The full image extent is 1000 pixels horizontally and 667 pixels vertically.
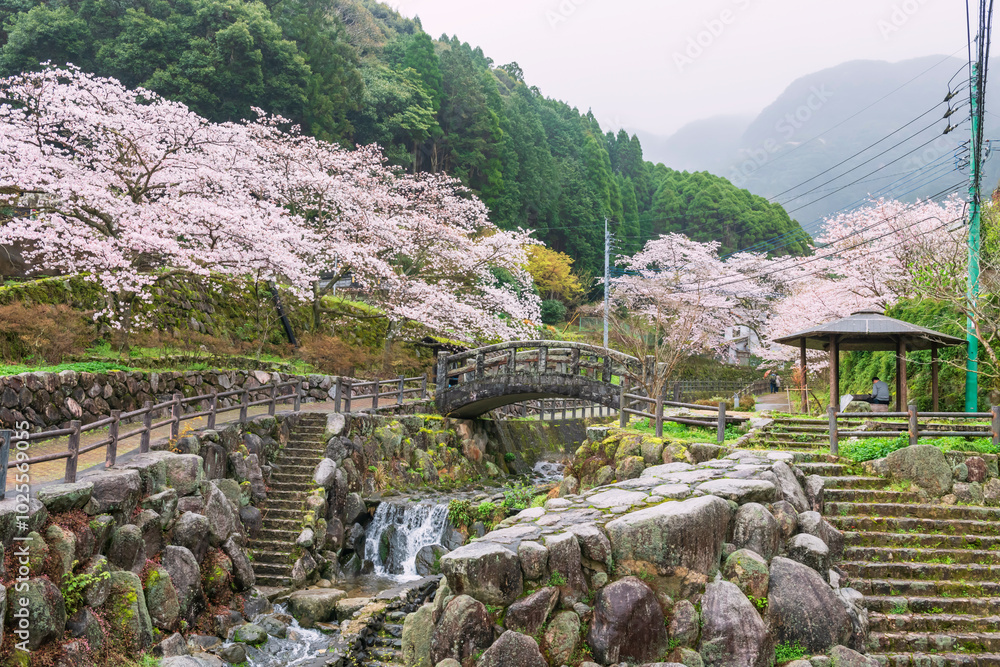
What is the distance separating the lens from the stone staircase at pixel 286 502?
12570mm

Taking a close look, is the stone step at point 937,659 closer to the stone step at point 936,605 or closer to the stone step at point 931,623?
the stone step at point 931,623

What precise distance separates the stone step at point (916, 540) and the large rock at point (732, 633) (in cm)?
298

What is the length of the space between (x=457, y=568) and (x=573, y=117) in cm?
5172

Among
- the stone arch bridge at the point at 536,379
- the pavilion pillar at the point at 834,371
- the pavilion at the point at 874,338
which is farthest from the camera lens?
the stone arch bridge at the point at 536,379

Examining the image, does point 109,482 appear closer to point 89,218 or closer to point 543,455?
point 89,218

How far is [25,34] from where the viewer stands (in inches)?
1145

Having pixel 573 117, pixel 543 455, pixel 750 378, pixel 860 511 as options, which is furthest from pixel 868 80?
pixel 860 511

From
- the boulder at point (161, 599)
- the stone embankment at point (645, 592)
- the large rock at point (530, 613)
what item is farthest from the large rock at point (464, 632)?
the boulder at point (161, 599)

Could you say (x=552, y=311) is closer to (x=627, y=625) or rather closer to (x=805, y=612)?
(x=805, y=612)

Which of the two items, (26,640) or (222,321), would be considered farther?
(222,321)

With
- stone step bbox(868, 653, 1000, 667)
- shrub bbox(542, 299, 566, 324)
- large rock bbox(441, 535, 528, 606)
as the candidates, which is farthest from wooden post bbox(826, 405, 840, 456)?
shrub bbox(542, 299, 566, 324)

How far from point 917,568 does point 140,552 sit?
10.8m

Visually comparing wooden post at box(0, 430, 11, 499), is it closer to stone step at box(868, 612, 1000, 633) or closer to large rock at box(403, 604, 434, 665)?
large rock at box(403, 604, 434, 665)

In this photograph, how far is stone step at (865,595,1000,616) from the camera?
8773mm
